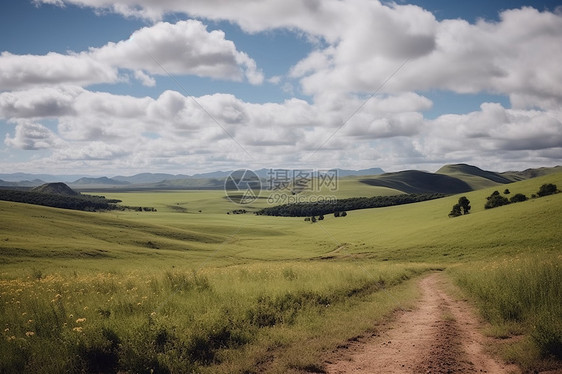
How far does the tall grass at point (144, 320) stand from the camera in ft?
24.9

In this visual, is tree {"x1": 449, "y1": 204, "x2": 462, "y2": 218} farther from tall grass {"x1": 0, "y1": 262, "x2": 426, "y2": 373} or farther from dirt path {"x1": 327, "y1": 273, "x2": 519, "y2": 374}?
dirt path {"x1": 327, "y1": 273, "x2": 519, "y2": 374}

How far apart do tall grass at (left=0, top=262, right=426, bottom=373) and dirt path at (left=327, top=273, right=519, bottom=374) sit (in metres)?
2.35

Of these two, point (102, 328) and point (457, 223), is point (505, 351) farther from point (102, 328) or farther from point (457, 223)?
point (457, 223)

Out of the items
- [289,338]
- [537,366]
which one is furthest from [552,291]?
[289,338]

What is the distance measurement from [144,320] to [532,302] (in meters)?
11.7

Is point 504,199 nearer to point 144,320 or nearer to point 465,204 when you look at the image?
point 465,204

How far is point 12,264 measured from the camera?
35.4 m

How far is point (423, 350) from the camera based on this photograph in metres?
8.66

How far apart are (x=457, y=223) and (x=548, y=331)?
61.5 meters

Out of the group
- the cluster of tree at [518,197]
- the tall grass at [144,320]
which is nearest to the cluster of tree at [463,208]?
the cluster of tree at [518,197]

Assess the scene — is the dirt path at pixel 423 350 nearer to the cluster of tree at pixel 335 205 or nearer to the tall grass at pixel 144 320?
the tall grass at pixel 144 320

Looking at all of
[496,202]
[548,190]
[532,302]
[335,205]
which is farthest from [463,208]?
[335,205]

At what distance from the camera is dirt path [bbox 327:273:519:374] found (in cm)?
772

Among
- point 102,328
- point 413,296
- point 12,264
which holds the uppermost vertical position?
point 102,328
